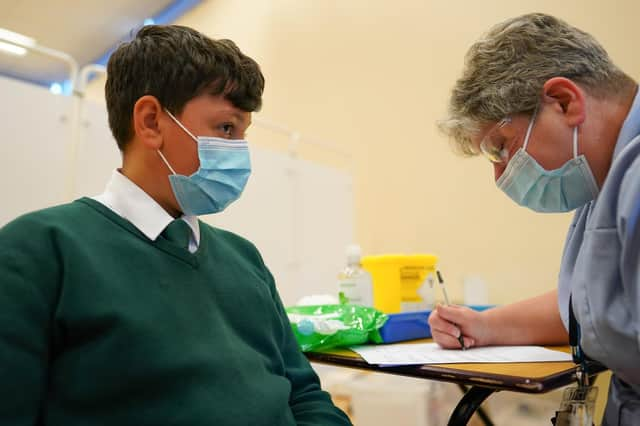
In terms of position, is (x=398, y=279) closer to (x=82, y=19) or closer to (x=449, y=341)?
(x=449, y=341)

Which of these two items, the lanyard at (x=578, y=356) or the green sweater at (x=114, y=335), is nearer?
the green sweater at (x=114, y=335)

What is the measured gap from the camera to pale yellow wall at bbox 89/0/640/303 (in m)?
1.92

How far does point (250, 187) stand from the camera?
7.03 ft

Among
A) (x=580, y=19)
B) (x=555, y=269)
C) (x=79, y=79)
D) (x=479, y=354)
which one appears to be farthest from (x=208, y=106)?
(x=580, y=19)

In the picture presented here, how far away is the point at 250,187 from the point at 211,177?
136cm

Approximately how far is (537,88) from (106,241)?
72 centimetres

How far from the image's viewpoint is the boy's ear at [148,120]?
30.0 inches

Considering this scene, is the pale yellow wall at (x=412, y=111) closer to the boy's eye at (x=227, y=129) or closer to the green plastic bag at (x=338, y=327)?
the green plastic bag at (x=338, y=327)

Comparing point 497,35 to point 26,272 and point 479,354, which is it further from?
point 26,272

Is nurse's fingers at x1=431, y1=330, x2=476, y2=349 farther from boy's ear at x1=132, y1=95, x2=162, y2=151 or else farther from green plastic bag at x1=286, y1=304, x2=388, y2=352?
boy's ear at x1=132, y1=95, x2=162, y2=151

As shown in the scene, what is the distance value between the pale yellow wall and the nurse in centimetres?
118

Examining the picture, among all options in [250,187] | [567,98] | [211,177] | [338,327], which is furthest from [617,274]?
[250,187]

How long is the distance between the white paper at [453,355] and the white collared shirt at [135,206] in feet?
1.41

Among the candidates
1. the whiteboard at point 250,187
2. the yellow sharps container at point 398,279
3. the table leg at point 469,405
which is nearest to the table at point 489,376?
the table leg at point 469,405
